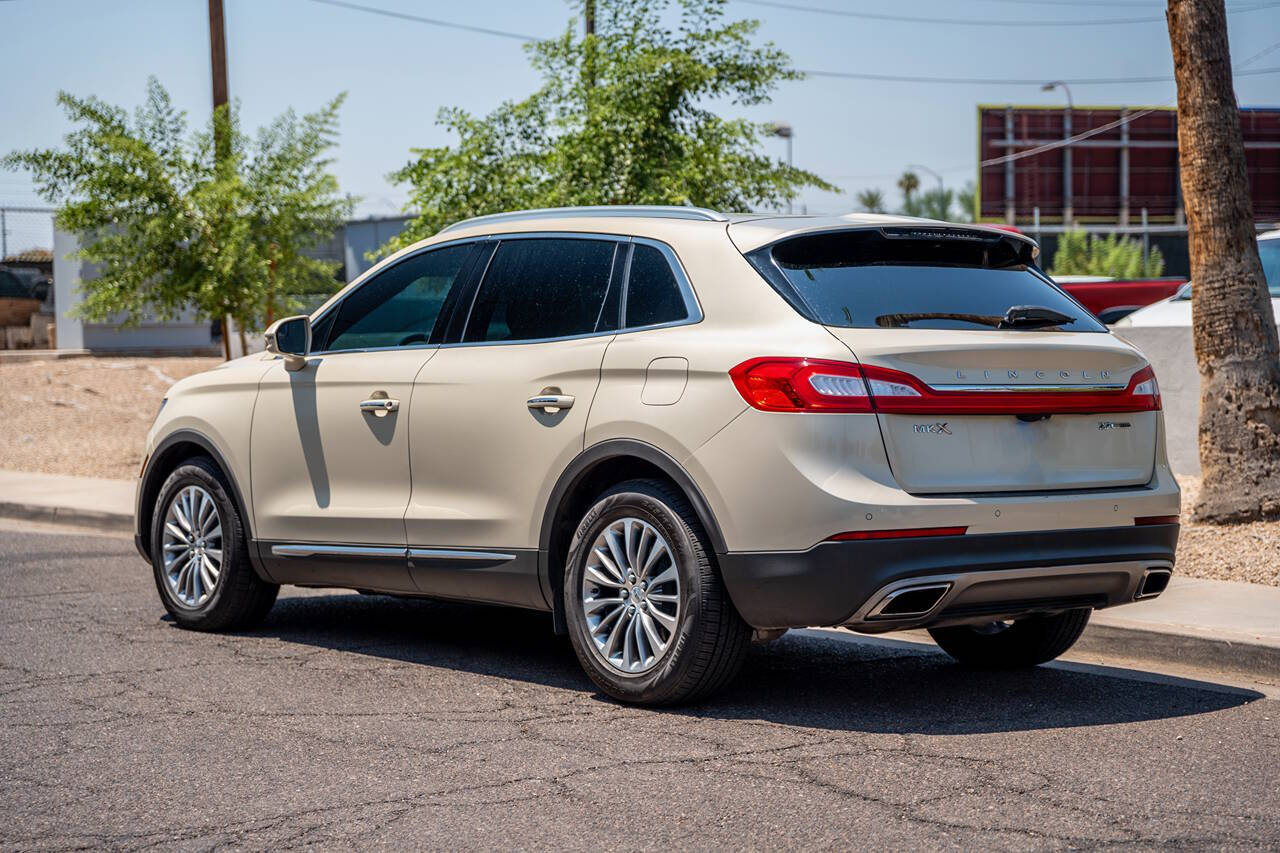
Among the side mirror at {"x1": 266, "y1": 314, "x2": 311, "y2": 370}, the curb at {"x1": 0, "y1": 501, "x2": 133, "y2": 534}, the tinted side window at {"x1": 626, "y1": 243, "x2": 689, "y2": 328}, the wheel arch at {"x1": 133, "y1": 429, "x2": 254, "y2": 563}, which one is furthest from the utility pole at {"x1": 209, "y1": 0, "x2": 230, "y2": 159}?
the tinted side window at {"x1": 626, "y1": 243, "x2": 689, "y2": 328}

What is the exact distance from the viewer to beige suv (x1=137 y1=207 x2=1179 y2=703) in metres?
5.29

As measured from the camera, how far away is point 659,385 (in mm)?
5688

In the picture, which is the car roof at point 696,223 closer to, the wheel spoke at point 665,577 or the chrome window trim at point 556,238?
the chrome window trim at point 556,238

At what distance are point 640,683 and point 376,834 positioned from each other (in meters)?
1.62

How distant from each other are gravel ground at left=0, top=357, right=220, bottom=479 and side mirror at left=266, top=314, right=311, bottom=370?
398 inches

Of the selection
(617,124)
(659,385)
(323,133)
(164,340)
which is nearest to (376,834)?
(659,385)

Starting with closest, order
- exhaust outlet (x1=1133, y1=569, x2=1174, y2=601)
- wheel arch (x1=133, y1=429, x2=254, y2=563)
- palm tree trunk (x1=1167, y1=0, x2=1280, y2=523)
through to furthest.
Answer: exhaust outlet (x1=1133, y1=569, x2=1174, y2=601), wheel arch (x1=133, y1=429, x2=254, y2=563), palm tree trunk (x1=1167, y1=0, x2=1280, y2=523)

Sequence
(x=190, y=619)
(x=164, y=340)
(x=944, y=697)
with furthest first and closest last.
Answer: (x=164, y=340), (x=190, y=619), (x=944, y=697)

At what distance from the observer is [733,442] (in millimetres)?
5395

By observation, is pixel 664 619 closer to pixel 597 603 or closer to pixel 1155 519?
pixel 597 603

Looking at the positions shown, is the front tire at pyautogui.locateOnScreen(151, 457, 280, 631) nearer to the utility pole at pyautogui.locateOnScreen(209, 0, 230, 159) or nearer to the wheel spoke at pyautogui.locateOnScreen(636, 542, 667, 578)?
the wheel spoke at pyautogui.locateOnScreen(636, 542, 667, 578)

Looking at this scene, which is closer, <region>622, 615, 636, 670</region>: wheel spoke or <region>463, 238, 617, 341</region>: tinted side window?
<region>622, 615, 636, 670</region>: wheel spoke

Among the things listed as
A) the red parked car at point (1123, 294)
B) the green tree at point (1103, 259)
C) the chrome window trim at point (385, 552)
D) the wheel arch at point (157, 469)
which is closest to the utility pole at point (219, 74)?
the wheel arch at point (157, 469)

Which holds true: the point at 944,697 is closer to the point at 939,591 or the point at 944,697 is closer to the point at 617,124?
the point at 939,591
